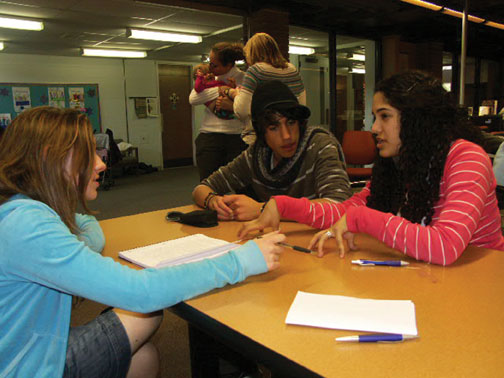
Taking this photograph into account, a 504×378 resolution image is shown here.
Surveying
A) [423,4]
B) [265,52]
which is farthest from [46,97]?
[265,52]

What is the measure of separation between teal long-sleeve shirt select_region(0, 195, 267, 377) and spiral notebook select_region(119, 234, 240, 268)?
6.4 inches

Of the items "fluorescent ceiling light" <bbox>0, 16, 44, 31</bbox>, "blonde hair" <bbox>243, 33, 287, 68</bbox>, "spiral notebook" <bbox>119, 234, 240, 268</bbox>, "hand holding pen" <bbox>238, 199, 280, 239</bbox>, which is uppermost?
"fluorescent ceiling light" <bbox>0, 16, 44, 31</bbox>

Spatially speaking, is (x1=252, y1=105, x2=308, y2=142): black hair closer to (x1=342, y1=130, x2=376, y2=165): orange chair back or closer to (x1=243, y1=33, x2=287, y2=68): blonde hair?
(x1=243, y1=33, x2=287, y2=68): blonde hair

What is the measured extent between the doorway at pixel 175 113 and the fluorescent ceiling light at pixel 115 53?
101 cm

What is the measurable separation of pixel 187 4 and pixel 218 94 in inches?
103

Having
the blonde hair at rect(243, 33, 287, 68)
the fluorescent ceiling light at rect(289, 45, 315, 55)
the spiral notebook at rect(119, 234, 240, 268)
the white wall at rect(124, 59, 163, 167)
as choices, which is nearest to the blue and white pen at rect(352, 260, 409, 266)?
the spiral notebook at rect(119, 234, 240, 268)

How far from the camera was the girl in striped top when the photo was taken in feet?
8.55

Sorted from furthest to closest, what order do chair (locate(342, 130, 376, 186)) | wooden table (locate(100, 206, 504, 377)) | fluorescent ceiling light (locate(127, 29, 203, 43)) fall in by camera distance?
fluorescent ceiling light (locate(127, 29, 203, 43)) → chair (locate(342, 130, 376, 186)) → wooden table (locate(100, 206, 504, 377))

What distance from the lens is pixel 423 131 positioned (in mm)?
1352

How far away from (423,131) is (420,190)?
185mm

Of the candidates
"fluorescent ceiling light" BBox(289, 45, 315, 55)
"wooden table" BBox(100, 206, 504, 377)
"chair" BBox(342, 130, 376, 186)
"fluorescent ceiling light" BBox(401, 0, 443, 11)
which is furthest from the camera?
"fluorescent ceiling light" BBox(289, 45, 315, 55)

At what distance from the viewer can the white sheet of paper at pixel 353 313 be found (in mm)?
772

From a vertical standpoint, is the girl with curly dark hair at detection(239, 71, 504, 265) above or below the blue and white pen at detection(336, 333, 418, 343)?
above

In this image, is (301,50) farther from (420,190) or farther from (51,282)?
(51,282)
